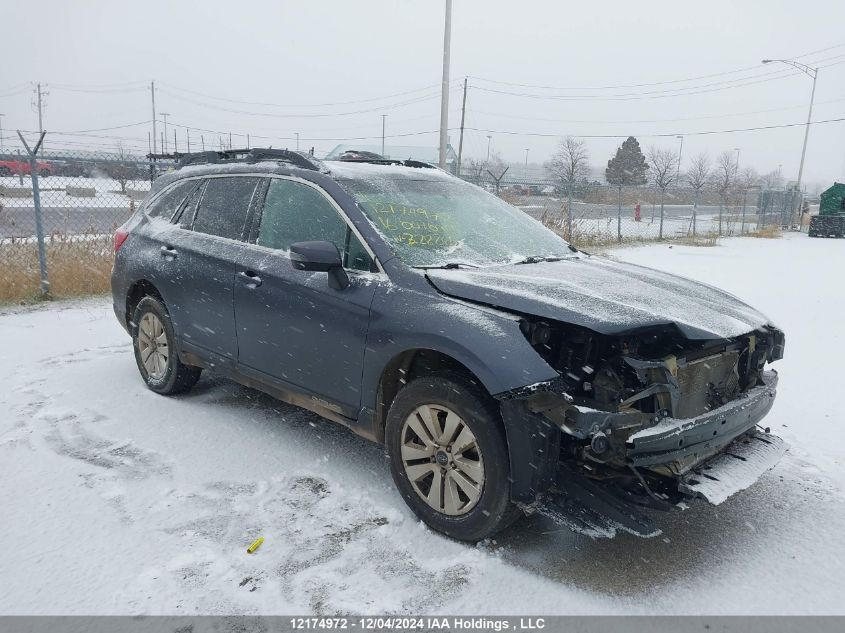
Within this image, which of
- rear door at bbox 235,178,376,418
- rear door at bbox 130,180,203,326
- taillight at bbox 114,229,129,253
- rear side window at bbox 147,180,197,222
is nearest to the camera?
rear door at bbox 235,178,376,418

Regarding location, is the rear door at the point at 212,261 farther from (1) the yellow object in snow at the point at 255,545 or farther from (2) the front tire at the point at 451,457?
(2) the front tire at the point at 451,457

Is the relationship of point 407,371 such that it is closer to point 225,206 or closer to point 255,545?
point 255,545

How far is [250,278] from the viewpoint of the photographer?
3.95 m

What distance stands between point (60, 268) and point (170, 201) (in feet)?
15.3

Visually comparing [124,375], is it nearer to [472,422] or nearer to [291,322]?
[291,322]

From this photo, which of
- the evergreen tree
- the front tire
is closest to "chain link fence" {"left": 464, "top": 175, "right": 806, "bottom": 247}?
the front tire

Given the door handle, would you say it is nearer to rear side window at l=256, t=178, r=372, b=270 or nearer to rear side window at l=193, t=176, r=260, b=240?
rear side window at l=256, t=178, r=372, b=270

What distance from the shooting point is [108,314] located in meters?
7.69

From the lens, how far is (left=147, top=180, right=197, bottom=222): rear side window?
4887 millimetres

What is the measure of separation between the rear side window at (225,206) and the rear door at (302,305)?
0.20 m

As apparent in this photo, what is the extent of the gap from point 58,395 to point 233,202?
6.88 ft

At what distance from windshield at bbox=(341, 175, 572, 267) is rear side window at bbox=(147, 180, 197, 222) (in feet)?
5.80

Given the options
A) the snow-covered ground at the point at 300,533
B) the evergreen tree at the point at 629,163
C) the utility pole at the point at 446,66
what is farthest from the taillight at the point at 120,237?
the evergreen tree at the point at 629,163

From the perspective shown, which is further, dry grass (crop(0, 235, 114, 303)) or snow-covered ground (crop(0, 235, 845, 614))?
dry grass (crop(0, 235, 114, 303))
